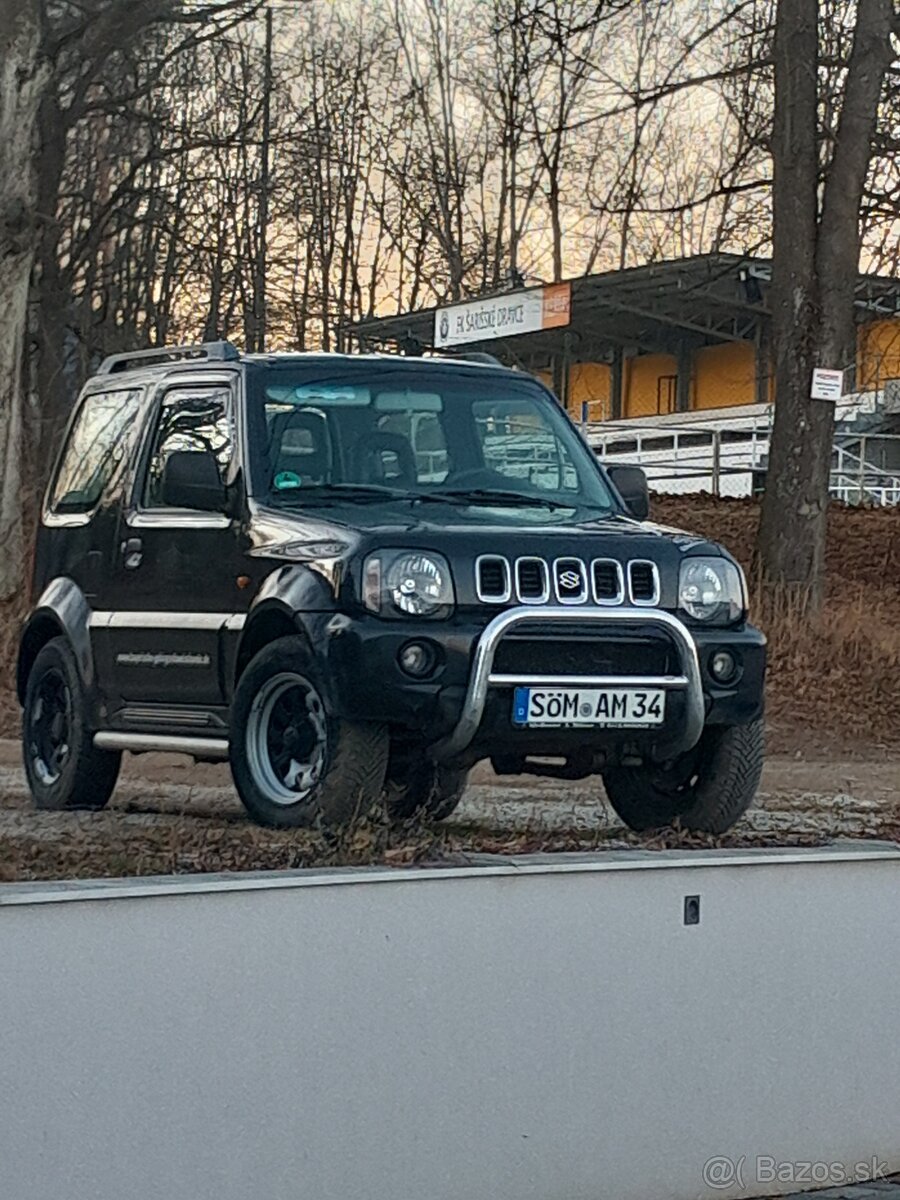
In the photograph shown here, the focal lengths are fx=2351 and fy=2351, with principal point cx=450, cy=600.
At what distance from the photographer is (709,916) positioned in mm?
5621

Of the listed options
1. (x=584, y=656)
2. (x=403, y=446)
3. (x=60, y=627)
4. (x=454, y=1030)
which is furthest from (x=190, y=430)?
(x=454, y=1030)

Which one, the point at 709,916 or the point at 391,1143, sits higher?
the point at 709,916

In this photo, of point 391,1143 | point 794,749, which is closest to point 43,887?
point 391,1143

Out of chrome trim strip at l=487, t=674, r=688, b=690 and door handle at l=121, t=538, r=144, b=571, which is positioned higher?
door handle at l=121, t=538, r=144, b=571

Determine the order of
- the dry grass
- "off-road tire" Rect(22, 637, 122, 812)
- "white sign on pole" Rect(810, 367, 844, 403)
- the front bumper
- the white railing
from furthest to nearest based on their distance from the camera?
the white railing
"white sign on pole" Rect(810, 367, 844, 403)
"off-road tire" Rect(22, 637, 122, 812)
the front bumper
the dry grass

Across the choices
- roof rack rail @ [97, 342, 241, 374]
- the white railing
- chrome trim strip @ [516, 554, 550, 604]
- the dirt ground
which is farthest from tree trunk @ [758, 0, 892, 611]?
chrome trim strip @ [516, 554, 550, 604]

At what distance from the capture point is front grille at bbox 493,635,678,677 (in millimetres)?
8133

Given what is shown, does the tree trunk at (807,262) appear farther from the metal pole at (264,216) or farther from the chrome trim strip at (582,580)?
the metal pole at (264,216)

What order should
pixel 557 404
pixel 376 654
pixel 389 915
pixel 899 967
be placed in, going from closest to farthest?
pixel 389 915
pixel 899 967
pixel 376 654
pixel 557 404

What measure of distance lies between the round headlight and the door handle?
193cm

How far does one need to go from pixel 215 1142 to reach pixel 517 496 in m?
4.72

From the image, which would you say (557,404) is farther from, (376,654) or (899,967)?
(899,967)

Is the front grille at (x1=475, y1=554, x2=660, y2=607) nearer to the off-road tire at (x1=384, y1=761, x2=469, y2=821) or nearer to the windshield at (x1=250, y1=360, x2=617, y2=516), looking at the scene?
the windshield at (x1=250, y1=360, x2=617, y2=516)

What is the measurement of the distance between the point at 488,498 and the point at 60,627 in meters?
2.24
